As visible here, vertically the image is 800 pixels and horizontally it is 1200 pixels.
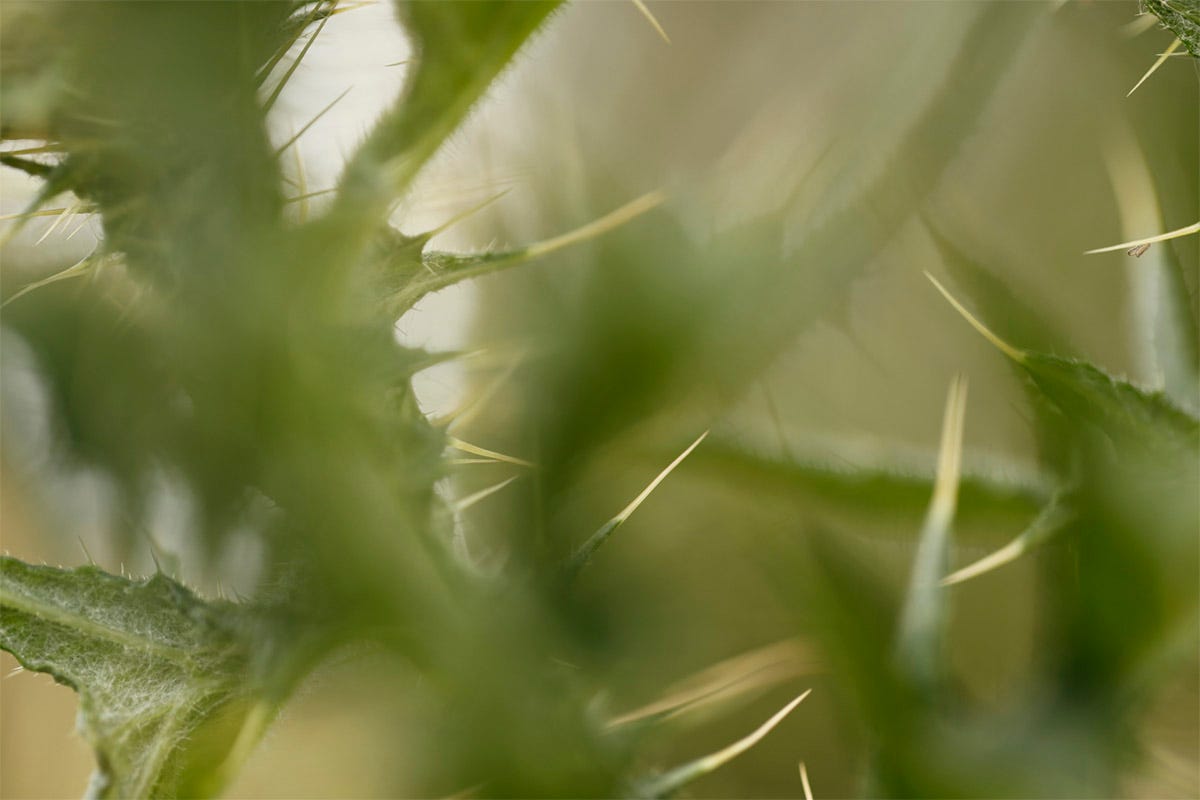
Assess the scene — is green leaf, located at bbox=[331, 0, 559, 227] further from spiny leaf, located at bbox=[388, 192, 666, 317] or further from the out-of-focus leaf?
the out-of-focus leaf

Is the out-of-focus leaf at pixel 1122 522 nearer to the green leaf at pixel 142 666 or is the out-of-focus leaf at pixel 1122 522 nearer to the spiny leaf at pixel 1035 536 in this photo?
the spiny leaf at pixel 1035 536

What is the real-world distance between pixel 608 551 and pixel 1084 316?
0.75 ft

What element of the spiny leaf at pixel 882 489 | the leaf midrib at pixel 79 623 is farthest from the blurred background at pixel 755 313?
the leaf midrib at pixel 79 623

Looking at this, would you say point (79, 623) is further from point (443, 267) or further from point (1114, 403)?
point (1114, 403)

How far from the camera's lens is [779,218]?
0.35 metres

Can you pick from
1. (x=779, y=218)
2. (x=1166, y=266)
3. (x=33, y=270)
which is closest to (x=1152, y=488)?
(x=1166, y=266)

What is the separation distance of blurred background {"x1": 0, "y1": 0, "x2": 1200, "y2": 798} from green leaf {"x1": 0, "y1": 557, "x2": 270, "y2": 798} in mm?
98

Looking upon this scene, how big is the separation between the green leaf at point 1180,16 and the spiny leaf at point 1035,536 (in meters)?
0.11

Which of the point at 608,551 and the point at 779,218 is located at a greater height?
the point at 779,218

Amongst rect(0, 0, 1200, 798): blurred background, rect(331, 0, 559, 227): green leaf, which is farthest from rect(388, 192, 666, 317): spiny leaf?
rect(0, 0, 1200, 798): blurred background

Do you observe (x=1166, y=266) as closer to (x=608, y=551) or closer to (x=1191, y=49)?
(x=1191, y=49)

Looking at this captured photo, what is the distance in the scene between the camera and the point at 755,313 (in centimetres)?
33

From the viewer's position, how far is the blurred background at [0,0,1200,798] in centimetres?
33

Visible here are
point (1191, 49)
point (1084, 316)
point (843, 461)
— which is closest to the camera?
point (1191, 49)
